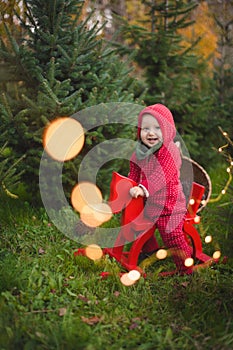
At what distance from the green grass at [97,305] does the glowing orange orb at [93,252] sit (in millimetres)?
62

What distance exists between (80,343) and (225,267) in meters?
1.48

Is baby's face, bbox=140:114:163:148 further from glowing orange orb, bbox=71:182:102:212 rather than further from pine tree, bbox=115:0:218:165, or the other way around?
pine tree, bbox=115:0:218:165

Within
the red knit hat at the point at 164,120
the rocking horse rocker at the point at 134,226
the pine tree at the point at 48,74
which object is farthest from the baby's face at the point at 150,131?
the pine tree at the point at 48,74

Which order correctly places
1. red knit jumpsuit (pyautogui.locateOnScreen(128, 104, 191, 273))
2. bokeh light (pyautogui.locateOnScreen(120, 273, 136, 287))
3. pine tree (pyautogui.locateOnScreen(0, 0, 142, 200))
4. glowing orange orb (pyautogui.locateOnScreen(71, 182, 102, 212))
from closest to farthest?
bokeh light (pyautogui.locateOnScreen(120, 273, 136, 287)) → red knit jumpsuit (pyautogui.locateOnScreen(128, 104, 191, 273)) → pine tree (pyautogui.locateOnScreen(0, 0, 142, 200)) → glowing orange orb (pyautogui.locateOnScreen(71, 182, 102, 212))

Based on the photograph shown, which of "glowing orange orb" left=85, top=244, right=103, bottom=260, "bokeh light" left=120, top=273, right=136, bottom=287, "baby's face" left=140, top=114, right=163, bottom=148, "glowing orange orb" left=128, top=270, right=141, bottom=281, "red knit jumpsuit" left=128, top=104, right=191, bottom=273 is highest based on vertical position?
"baby's face" left=140, top=114, right=163, bottom=148

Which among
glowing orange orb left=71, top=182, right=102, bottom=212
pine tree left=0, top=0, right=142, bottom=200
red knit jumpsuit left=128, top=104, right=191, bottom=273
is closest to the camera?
red knit jumpsuit left=128, top=104, right=191, bottom=273

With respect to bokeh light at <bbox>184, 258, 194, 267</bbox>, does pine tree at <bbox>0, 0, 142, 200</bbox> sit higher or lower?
higher

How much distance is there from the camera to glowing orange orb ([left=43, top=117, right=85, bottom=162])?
3.75 m

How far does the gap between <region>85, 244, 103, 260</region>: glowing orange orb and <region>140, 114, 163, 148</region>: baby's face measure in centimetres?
96

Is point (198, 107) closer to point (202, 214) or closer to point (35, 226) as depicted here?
point (202, 214)

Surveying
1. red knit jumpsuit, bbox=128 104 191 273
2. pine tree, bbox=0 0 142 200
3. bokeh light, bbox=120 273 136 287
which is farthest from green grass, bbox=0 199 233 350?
pine tree, bbox=0 0 142 200

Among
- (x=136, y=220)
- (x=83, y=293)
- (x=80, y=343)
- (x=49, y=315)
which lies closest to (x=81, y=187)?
(x=136, y=220)

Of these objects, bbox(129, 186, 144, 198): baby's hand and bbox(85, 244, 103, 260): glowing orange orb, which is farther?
bbox(85, 244, 103, 260): glowing orange orb

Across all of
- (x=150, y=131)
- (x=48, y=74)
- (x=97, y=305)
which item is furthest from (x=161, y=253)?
(x=48, y=74)
